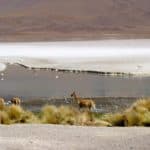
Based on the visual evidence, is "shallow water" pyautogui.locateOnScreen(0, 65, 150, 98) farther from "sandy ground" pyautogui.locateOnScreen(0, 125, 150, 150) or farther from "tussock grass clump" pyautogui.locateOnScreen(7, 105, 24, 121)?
"sandy ground" pyautogui.locateOnScreen(0, 125, 150, 150)

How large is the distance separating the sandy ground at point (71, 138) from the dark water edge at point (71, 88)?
306 inches

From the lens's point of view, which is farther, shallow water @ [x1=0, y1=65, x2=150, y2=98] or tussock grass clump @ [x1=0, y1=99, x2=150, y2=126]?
shallow water @ [x1=0, y1=65, x2=150, y2=98]

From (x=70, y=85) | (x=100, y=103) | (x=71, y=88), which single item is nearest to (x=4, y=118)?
(x=100, y=103)

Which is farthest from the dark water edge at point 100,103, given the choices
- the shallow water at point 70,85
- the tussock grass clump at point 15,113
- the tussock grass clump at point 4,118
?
the tussock grass clump at point 4,118

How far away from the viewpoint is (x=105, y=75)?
3738cm

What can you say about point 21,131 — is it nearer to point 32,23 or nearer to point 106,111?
point 106,111

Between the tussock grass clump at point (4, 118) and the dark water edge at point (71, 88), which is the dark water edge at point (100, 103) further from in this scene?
the tussock grass clump at point (4, 118)

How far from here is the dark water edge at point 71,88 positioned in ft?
79.9

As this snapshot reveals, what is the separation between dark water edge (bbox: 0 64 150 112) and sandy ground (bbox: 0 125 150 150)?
777cm

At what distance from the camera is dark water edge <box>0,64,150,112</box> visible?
2436 centimetres

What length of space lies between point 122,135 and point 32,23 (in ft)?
381

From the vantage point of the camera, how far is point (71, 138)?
1254cm

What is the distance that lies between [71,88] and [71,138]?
18.0 meters

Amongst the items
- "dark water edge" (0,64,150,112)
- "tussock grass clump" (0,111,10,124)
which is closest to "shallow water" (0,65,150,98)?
"dark water edge" (0,64,150,112)
